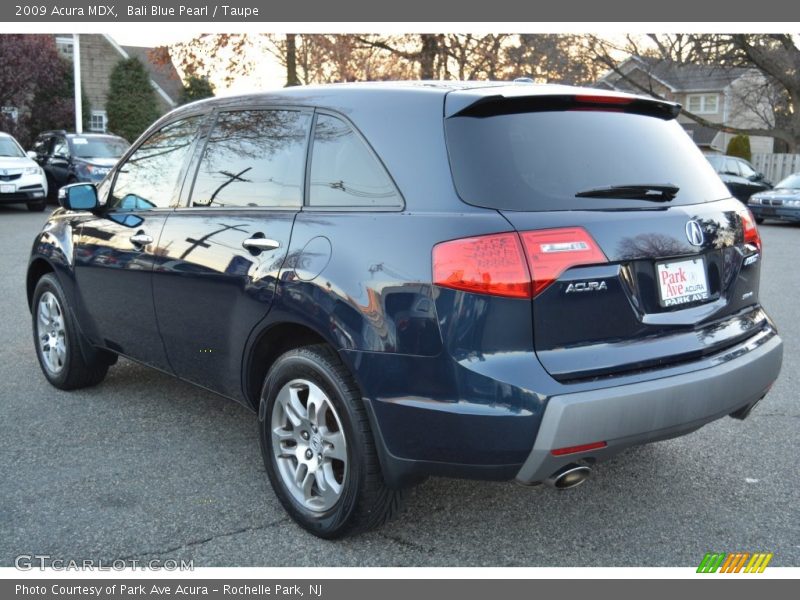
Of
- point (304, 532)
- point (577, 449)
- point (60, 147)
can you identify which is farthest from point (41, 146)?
point (577, 449)

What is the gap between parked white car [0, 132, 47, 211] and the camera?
17641mm

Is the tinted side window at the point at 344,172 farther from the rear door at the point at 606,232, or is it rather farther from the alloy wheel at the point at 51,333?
the alloy wheel at the point at 51,333

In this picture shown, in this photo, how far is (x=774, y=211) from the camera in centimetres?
1894

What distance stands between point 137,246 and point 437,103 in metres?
2.03

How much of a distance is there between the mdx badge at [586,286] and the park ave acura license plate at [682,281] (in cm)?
30

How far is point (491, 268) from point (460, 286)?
0.39 feet

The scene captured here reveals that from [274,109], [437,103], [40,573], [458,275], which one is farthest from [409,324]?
[40,573]

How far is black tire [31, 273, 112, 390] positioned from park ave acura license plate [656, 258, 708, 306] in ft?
11.5

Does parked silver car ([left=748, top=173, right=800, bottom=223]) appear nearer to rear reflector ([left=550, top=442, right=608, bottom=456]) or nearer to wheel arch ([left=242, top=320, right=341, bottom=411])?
wheel arch ([left=242, top=320, right=341, bottom=411])

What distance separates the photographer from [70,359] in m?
5.13

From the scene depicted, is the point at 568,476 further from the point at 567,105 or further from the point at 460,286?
the point at 567,105

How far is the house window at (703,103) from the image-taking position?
56.3 metres

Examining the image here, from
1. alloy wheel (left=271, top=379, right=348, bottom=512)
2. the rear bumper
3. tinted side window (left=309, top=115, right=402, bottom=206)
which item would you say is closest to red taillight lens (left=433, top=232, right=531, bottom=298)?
tinted side window (left=309, top=115, right=402, bottom=206)

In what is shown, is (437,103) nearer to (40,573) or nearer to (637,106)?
(637,106)
